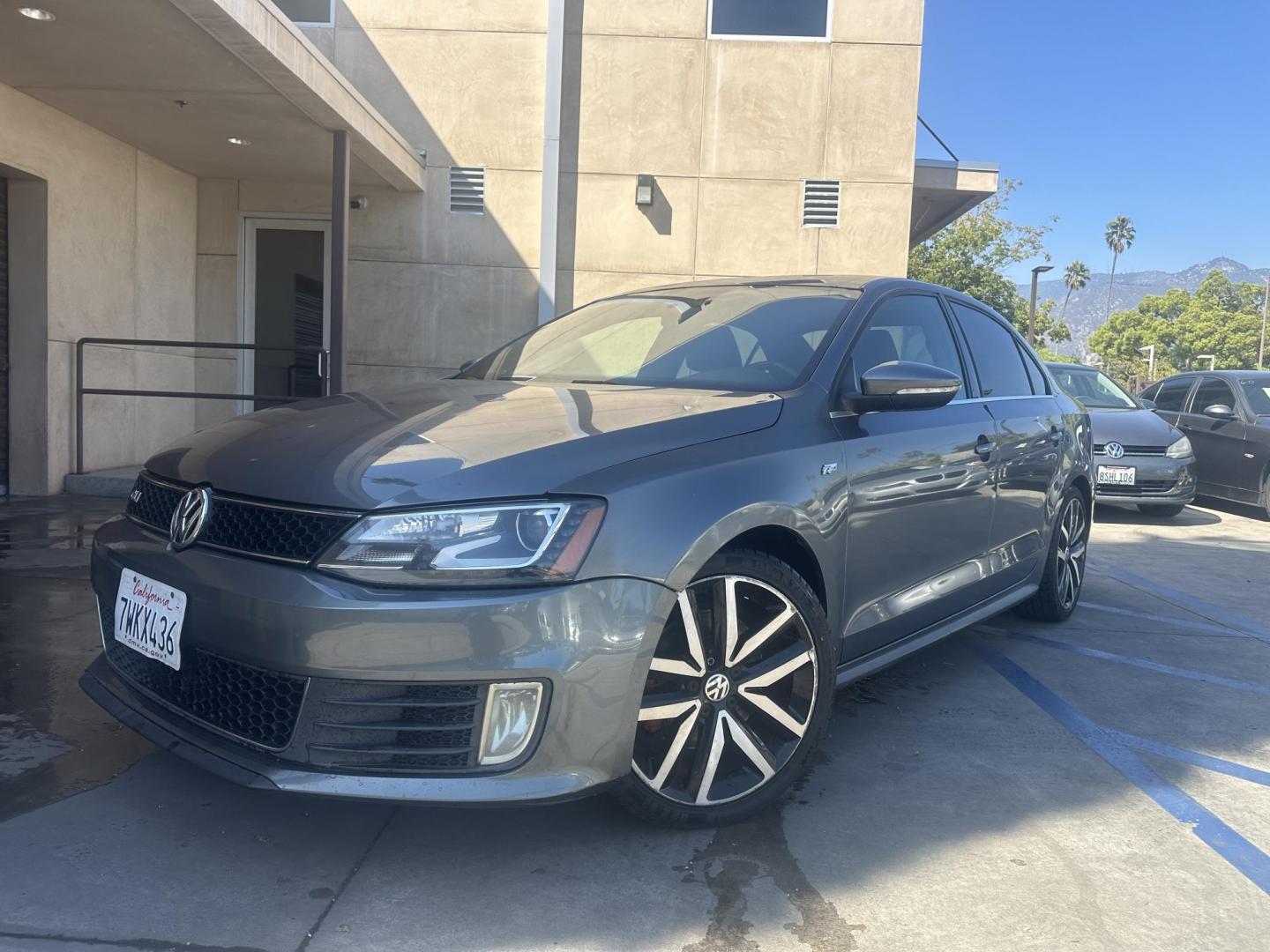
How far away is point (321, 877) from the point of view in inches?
92.8

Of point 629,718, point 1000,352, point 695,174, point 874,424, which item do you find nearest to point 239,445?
point 629,718

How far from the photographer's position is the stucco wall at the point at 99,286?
774cm

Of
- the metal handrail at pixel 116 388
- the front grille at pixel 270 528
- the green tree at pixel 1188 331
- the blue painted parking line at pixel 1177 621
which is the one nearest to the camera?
the front grille at pixel 270 528

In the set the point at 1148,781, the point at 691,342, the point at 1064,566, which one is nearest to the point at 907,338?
the point at 691,342

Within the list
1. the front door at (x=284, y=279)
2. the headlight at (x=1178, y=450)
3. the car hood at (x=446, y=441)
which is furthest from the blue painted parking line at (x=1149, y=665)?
the front door at (x=284, y=279)

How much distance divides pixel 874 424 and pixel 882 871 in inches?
52.9

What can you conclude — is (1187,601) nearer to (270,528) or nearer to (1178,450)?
(1178,450)

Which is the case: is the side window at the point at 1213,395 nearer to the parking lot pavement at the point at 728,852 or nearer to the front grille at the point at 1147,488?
the front grille at the point at 1147,488

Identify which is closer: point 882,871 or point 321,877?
point 321,877

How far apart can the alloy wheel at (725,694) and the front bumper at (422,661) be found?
0.48ft

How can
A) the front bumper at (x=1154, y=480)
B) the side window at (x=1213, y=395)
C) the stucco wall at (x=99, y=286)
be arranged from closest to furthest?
the stucco wall at (x=99, y=286) < the front bumper at (x=1154, y=480) < the side window at (x=1213, y=395)

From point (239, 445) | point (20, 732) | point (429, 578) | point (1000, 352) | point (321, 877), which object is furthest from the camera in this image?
point (1000, 352)

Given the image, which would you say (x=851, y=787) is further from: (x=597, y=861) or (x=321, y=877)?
(x=321, y=877)

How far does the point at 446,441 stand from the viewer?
2.50 m
